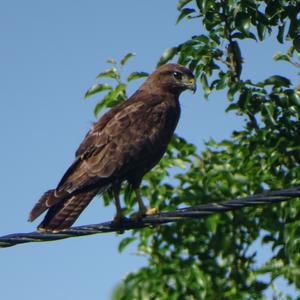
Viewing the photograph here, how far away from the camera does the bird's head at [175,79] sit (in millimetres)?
12219

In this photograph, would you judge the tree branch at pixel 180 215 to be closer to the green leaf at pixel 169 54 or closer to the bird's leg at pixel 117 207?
the bird's leg at pixel 117 207

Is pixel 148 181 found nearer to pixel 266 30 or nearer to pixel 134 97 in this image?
pixel 134 97

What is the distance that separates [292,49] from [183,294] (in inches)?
113

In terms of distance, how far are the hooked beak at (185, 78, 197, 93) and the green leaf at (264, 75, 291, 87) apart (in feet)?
2.70

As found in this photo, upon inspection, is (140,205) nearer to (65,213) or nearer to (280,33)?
(65,213)

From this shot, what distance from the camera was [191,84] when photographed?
12.2 metres

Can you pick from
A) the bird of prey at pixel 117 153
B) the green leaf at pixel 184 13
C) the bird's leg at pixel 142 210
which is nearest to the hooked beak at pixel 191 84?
the bird of prey at pixel 117 153

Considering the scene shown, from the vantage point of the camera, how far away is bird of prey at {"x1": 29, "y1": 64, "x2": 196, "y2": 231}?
991cm

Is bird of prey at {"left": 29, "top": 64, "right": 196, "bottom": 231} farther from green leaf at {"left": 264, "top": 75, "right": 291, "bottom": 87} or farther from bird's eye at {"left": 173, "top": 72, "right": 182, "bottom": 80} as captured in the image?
green leaf at {"left": 264, "top": 75, "right": 291, "bottom": 87}

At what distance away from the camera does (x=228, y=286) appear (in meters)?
12.4

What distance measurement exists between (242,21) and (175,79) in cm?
133

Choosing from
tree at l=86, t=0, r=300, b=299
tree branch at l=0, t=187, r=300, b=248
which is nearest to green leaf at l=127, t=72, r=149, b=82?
tree at l=86, t=0, r=300, b=299

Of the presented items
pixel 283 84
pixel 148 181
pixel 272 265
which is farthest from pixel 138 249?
pixel 283 84

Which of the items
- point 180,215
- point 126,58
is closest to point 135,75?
point 126,58
